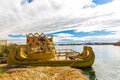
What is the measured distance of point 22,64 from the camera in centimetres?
2548

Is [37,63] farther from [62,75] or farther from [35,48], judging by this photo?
[62,75]

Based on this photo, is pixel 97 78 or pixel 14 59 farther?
pixel 14 59

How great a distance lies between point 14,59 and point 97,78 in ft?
35.0

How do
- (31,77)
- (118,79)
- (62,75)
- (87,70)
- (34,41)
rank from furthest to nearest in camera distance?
(34,41) → (87,70) → (118,79) → (62,75) → (31,77)

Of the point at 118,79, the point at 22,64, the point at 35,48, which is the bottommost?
the point at 118,79

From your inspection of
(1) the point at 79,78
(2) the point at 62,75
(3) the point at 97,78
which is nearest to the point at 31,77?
(2) the point at 62,75

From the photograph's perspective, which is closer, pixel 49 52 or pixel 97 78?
pixel 97 78

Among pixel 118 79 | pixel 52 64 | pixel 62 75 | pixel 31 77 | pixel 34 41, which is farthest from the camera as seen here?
pixel 34 41

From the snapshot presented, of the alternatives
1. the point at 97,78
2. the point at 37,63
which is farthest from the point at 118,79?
the point at 37,63

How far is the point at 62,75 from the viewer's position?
12.0 meters

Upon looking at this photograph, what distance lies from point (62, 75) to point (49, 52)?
15.0 m

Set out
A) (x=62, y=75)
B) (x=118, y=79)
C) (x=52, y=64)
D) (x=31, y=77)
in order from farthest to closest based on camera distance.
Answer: (x=52, y=64) < (x=118, y=79) < (x=62, y=75) < (x=31, y=77)

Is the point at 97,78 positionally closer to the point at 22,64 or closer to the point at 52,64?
the point at 52,64

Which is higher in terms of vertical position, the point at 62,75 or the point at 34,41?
the point at 34,41
